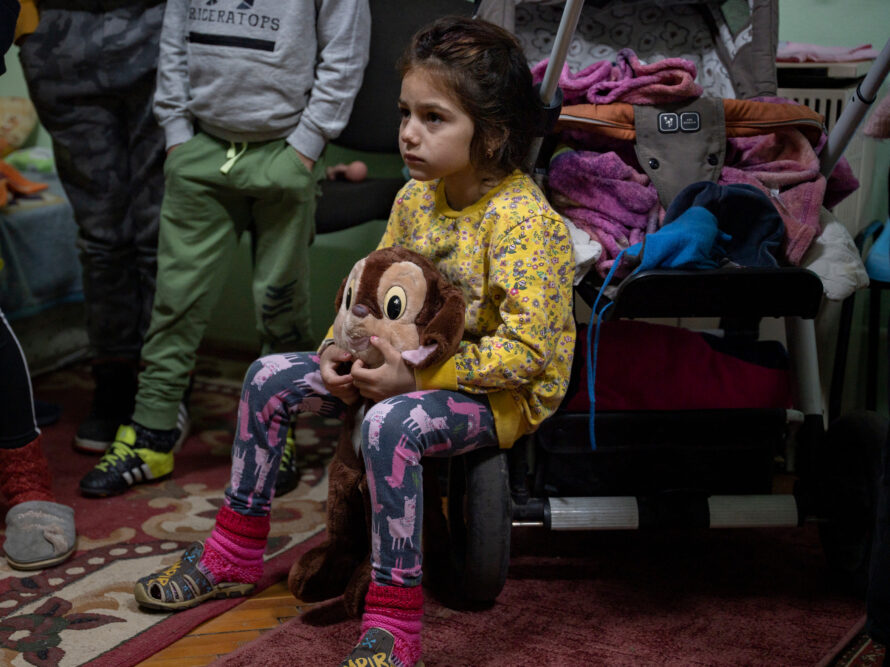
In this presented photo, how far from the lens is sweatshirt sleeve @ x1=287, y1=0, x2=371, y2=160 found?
1.63 meters

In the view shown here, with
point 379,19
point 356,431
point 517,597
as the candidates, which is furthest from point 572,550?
Answer: point 379,19

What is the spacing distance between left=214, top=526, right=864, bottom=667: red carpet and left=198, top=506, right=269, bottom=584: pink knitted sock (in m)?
0.12

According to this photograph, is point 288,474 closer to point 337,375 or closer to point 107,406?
point 107,406

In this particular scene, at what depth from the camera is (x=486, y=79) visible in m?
1.25

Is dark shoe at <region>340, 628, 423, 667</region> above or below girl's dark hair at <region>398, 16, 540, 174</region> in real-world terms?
below

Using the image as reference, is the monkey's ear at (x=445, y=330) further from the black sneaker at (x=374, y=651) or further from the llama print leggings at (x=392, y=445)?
the black sneaker at (x=374, y=651)

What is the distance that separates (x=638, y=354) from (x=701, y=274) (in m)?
0.27

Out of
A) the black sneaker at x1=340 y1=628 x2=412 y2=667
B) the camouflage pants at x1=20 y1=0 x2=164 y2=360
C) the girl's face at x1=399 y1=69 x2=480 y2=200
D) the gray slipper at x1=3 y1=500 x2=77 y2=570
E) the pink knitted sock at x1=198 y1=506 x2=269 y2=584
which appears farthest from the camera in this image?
the camouflage pants at x1=20 y1=0 x2=164 y2=360

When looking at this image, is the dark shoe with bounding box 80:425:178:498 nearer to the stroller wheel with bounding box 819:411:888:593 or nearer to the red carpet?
the red carpet

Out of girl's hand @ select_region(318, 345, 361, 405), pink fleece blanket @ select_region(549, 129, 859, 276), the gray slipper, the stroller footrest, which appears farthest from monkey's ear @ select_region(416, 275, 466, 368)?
the gray slipper

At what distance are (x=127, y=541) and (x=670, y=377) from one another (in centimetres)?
96

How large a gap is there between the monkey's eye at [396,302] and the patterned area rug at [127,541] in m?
0.54

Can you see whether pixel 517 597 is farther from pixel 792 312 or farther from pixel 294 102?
pixel 294 102

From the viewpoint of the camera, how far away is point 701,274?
3.99 ft
